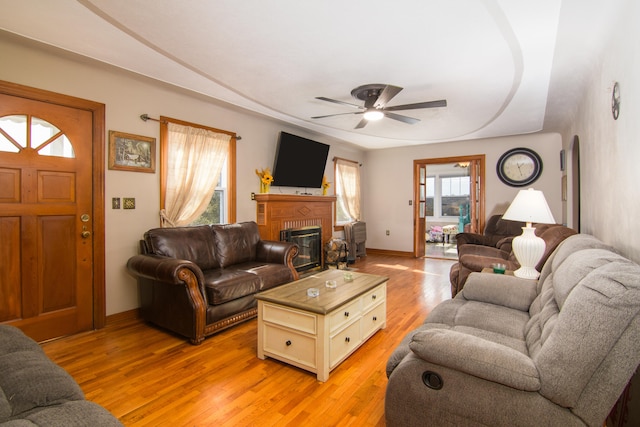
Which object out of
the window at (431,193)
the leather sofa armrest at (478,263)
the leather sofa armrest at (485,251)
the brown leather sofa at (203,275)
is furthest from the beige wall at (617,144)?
the window at (431,193)

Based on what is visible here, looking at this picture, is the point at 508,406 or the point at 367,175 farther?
the point at 367,175

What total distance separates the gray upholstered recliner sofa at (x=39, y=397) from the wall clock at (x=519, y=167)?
6767 mm

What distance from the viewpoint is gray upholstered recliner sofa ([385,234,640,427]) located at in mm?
1066

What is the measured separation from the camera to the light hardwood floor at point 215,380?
6.06 feet

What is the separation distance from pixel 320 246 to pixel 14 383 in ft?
15.5

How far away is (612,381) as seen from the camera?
1.07 metres

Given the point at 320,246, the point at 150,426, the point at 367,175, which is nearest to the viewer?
the point at 150,426

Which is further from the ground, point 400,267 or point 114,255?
point 114,255

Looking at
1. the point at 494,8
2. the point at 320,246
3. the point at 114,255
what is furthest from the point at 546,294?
the point at 320,246

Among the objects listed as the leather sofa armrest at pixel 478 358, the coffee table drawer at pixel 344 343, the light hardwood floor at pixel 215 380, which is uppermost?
the leather sofa armrest at pixel 478 358

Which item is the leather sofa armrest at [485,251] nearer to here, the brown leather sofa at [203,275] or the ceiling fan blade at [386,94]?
the ceiling fan blade at [386,94]

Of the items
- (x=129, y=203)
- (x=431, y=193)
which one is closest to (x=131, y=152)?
(x=129, y=203)

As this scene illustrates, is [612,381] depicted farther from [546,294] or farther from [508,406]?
[546,294]

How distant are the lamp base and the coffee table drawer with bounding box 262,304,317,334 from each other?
169cm
